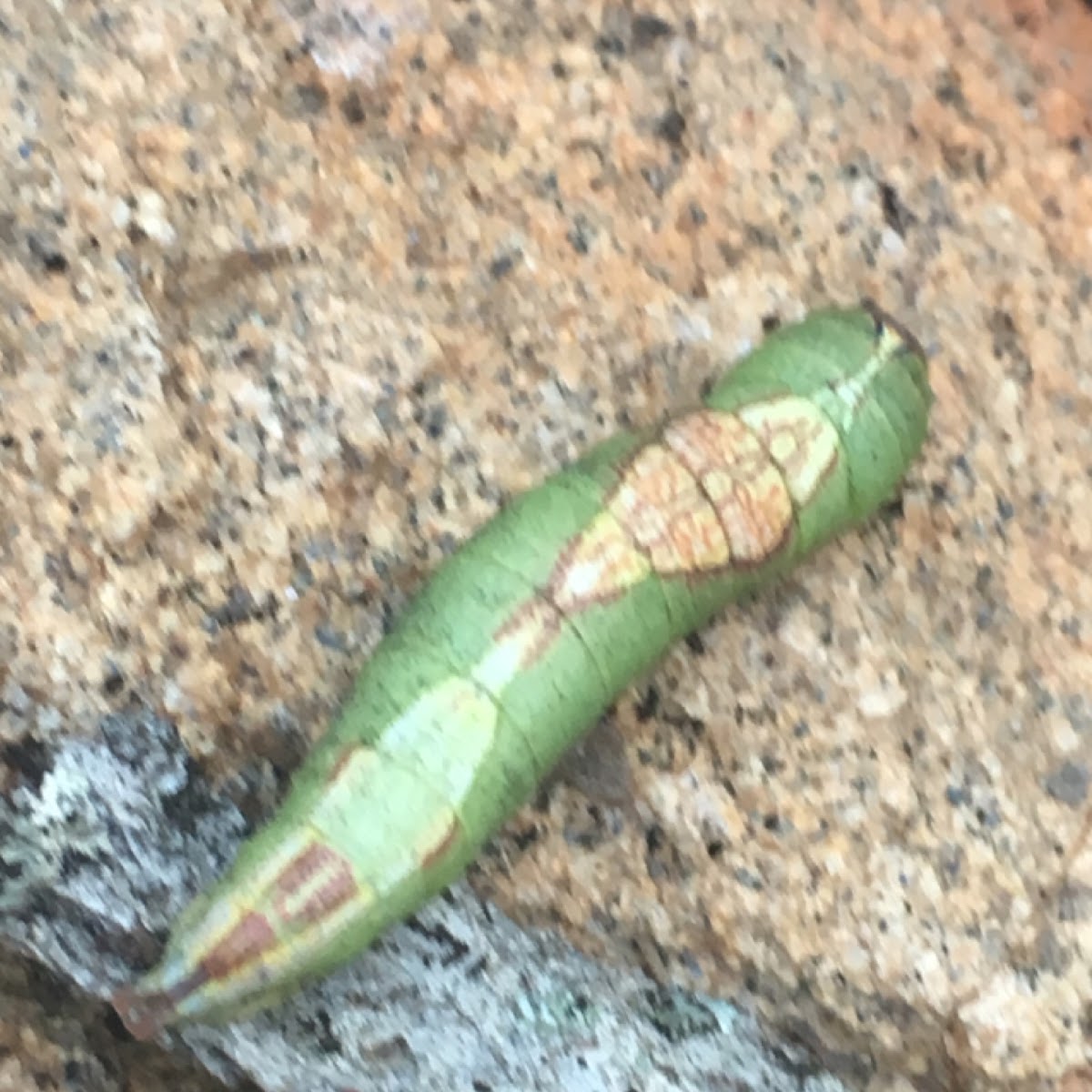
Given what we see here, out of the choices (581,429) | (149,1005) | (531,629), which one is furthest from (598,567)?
(149,1005)

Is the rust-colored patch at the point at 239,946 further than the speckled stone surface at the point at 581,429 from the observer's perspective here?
No

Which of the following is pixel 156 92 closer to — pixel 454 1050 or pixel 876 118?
pixel 876 118

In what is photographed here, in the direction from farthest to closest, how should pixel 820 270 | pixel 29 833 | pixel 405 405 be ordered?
pixel 820 270 → pixel 405 405 → pixel 29 833

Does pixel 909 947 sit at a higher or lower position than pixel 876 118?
lower

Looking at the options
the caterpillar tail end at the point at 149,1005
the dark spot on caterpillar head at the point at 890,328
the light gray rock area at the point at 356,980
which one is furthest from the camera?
the dark spot on caterpillar head at the point at 890,328

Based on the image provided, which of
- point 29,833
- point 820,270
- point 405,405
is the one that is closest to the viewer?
point 29,833

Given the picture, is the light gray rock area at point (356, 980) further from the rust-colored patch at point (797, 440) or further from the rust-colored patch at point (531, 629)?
the rust-colored patch at point (797, 440)

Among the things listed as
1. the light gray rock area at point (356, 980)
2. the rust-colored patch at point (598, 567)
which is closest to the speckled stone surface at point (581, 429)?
the light gray rock area at point (356, 980)

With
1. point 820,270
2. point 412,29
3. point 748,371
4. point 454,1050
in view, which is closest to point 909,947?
point 454,1050

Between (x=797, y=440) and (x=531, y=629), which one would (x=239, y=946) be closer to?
(x=531, y=629)
